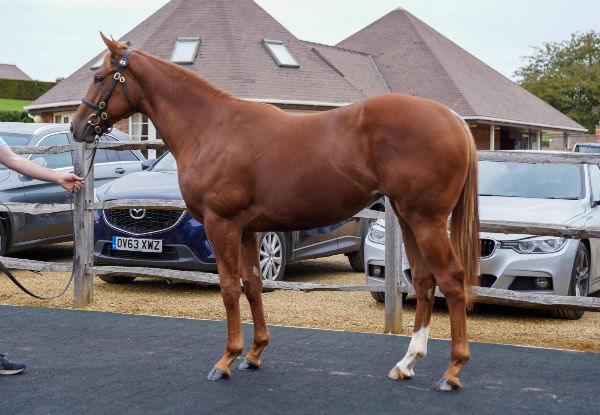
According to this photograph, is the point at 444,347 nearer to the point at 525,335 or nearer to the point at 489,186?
the point at 525,335

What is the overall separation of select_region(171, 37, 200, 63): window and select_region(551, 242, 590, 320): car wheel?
20.9 m

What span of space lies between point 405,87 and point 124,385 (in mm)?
26729

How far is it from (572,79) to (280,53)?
1348 inches

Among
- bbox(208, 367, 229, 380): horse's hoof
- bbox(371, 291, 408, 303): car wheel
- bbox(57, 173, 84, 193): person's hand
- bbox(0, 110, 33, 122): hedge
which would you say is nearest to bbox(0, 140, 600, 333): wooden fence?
bbox(371, 291, 408, 303): car wheel

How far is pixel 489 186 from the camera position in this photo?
7895mm

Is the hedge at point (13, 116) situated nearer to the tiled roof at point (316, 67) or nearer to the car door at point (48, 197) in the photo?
the tiled roof at point (316, 67)

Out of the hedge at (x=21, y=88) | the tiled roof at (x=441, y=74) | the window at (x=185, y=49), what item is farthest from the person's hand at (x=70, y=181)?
the hedge at (x=21, y=88)

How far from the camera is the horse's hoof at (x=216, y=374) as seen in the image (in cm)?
466

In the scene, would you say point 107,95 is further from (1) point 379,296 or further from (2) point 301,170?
(1) point 379,296

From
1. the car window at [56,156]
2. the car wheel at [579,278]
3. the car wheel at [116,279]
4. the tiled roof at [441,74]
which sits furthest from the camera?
the tiled roof at [441,74]

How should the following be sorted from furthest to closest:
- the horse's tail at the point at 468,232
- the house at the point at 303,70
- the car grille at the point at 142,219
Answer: the house at the point at 303,70
the car grille at the point at 142,219
the horse's tail at the point at 468,232

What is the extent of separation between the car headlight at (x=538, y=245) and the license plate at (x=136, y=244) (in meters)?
3.72

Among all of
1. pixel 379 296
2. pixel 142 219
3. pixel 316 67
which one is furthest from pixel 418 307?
pixel 316 67

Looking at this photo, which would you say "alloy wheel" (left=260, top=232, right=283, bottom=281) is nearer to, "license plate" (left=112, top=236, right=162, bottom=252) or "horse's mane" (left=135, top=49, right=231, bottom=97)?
"license plate" (left=112, top=236, right=162, bottom=252)
